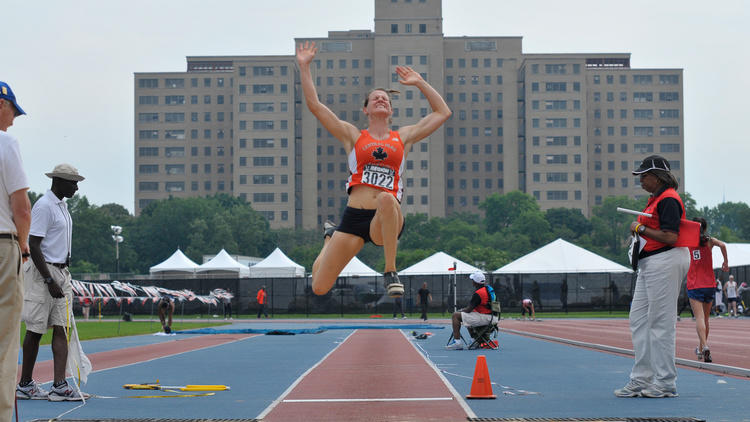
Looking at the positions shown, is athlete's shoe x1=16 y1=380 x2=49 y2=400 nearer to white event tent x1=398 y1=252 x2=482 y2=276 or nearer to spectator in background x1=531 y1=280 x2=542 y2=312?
white event tent x1=398 y1=252 x2=482 y2=276

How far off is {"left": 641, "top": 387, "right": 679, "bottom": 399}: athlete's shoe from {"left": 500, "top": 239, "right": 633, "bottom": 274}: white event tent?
37.4m

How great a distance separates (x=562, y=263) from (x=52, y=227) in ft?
131

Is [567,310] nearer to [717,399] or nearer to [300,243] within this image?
[717,399]

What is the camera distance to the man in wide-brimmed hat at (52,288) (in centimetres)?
993

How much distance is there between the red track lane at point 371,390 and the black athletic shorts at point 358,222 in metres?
2.26

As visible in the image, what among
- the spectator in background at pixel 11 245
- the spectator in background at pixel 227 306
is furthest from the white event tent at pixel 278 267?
the spectator in background at pixel 11 245

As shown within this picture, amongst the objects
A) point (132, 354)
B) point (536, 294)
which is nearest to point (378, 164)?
point (132, 354)

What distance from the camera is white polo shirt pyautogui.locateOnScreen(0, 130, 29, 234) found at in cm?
612

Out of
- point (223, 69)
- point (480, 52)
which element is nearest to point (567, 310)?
point (480, 52)

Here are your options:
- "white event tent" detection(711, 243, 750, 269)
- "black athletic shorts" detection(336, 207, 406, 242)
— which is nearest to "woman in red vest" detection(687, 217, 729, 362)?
"black athletic shorts" detection(336, 207, 406, 242)

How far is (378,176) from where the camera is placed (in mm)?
6910

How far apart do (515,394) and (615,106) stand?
541ft

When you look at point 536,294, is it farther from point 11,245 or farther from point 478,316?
point 11,245

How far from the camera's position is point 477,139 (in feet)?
563
